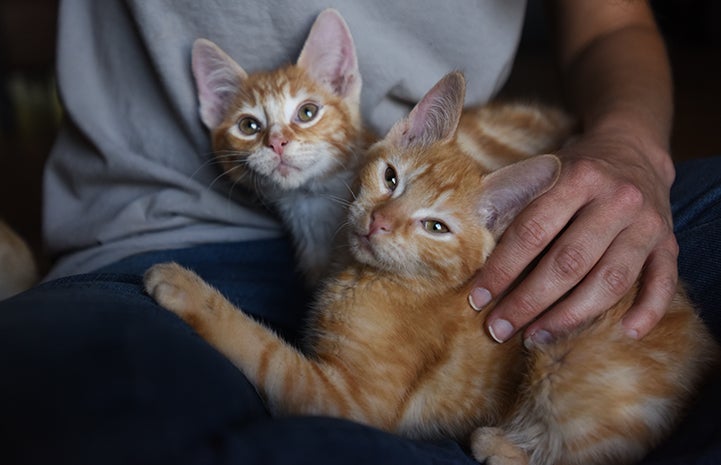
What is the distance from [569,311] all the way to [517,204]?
189 millimetres

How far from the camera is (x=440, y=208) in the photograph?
1140 millimetres

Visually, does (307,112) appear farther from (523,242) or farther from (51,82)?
(51,82)

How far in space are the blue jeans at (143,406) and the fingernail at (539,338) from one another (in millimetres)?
197

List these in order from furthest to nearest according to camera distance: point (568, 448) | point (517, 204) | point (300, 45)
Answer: point (300, 45)
point (517, 204)
point (568, 448)

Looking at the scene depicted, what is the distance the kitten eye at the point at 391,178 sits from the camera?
3.95 feet

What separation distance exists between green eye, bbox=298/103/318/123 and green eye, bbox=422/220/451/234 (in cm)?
50

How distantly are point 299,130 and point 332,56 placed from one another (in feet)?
0.54

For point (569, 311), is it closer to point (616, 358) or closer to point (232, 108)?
point (616, 358)

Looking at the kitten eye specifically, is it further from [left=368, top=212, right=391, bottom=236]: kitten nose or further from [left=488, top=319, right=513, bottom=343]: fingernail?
[left=488, top=319, right=513, bottom=343]: fingernail

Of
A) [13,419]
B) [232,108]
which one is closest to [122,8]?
[232,108]

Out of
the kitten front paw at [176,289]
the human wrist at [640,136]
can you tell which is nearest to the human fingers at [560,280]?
the human wrist at [640,136]

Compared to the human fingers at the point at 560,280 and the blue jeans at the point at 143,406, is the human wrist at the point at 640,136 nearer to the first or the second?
the human fingers at the point at 560,280

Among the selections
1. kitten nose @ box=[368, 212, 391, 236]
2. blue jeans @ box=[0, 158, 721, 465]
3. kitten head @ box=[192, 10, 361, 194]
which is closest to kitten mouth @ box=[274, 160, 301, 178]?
kitten head @ box=[192, 10, 361, 194]

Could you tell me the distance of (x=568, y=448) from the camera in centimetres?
99
